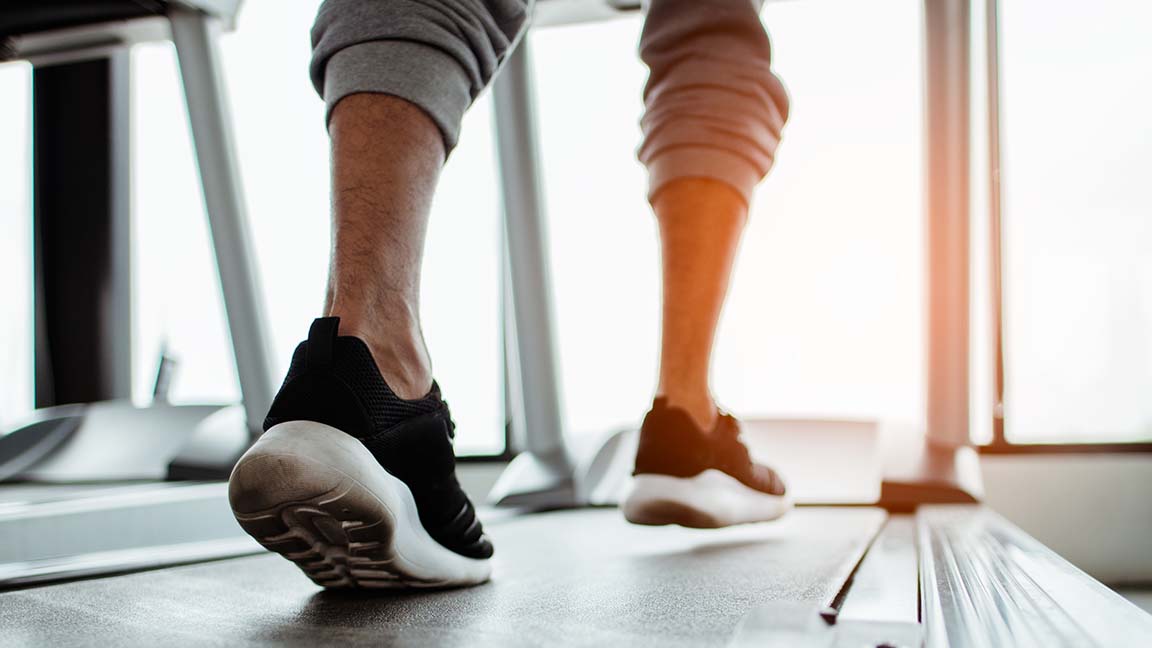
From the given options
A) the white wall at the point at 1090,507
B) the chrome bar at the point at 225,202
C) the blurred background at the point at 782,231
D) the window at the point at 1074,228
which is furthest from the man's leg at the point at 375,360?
the window at the point at 1074,228

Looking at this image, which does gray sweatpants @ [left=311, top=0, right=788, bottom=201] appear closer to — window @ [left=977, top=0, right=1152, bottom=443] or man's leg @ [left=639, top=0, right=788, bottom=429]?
man's leg @ [left=639, top=0, right=788, bottom=429]

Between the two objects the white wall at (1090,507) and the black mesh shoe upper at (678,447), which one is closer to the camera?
the black mesh shoe upper at (678,447)

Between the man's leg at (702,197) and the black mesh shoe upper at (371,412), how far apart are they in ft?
1.20

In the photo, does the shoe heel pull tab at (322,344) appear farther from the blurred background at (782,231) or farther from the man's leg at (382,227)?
the blurred background at (782,231)

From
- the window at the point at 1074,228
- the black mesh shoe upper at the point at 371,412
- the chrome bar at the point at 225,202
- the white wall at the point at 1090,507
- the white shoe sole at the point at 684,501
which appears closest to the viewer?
the black mesh shoe upper at the point at 371,412

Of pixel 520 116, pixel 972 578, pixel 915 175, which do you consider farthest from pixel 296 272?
pixel 972 578

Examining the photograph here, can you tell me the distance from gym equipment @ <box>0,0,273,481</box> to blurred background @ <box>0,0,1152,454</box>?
0.12m

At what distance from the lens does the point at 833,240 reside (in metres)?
3.39

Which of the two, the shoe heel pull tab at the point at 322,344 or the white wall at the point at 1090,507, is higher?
the shoe heel pull tab at the point at 322,344

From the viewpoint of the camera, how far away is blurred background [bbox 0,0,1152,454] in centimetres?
313

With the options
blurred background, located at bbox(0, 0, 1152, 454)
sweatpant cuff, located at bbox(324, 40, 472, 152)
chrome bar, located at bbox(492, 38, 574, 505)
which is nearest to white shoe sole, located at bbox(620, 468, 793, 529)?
sweatpant cuff, located at bbox(324, 40, 472, 152)

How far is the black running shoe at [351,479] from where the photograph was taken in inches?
24.6

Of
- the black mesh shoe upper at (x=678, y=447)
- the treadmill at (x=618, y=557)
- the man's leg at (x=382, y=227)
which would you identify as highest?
the man's leg at (x=382, y=227)

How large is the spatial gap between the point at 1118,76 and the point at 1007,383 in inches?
44.3
